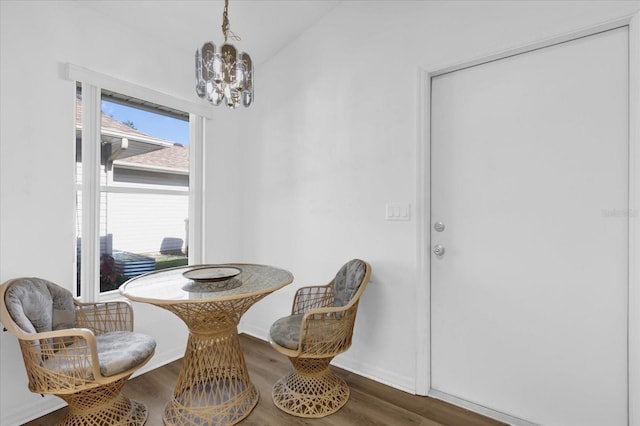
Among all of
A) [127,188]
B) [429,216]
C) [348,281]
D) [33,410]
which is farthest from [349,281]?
[33,410]

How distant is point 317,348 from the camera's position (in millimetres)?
1849

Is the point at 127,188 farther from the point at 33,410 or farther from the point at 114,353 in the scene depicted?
the point at 33,410

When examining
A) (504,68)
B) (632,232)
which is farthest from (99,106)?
(632,232)

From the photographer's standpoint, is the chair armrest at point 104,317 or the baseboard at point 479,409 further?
the chair armrest at point 104,317

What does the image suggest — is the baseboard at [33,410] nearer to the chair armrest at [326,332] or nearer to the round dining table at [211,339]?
the round dining table at [211,339]

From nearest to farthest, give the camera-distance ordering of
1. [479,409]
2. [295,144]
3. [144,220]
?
[479,409] < [144,220] < [295,144]

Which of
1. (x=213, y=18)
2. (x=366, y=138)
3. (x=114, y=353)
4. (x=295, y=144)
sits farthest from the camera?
(x=295, y=144)

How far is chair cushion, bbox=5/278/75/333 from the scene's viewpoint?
1577 millimetres

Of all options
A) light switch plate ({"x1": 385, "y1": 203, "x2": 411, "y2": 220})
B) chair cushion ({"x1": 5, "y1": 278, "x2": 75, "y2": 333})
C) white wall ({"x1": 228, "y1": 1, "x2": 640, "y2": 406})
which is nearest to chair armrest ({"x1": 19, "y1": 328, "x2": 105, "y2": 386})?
chair cushion ({"x1": 5, "y1": 278, "x2": 75, "y2": 333})

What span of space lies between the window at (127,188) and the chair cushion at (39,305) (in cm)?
32

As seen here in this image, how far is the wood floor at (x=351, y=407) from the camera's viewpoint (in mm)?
1812

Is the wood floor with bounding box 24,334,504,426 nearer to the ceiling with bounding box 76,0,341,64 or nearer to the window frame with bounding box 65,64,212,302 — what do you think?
the window frame with bounding box 65,64,212,302

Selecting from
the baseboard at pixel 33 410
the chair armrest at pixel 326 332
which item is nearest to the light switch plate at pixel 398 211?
the chair armrest at pixel 326 332

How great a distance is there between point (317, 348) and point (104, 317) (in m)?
1.37
